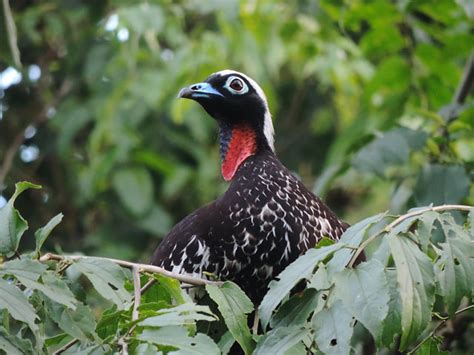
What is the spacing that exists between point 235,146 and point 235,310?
5.65ft

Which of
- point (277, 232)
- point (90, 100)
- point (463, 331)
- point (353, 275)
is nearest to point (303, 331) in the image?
point (353, 275)

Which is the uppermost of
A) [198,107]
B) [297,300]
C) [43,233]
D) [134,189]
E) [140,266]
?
[43,233]

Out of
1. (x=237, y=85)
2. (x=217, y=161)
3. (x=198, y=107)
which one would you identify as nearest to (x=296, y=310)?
(x=237, y=85)

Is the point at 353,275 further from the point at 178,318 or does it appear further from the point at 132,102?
the point at 132,102

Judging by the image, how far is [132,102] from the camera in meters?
7.79

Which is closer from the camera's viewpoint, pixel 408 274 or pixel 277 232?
pixel 408 274

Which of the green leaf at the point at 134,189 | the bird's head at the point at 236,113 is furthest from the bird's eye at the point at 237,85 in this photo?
the green leaf at the point at 134,189

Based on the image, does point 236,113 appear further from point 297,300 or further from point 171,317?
point 171,317

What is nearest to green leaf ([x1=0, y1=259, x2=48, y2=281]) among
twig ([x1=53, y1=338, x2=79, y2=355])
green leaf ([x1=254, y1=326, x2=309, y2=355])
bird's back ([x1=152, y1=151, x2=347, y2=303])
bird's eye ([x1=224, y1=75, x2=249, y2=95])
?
twig ([x1=53, y1=338, x2=79, y2=355])

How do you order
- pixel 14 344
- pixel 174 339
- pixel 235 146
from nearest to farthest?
pixel 174 339 → pixel 14 344 → pixel 235 146

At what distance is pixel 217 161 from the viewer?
8688mm

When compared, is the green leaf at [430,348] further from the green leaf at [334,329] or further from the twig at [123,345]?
the twig at [123,345]

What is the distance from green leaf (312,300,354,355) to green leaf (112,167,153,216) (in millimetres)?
5268

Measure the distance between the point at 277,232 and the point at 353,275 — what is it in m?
1.11
